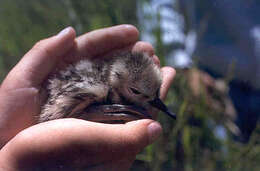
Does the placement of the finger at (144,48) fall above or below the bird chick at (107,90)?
above

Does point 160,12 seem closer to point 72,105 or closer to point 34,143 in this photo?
point 72,105

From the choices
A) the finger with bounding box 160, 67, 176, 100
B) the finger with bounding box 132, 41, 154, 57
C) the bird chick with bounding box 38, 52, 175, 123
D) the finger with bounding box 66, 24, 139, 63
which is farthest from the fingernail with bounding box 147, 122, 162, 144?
the finger with bounding box 66, 24, 139, 63

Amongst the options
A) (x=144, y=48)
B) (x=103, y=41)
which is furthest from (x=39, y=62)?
(x=144, y=48)

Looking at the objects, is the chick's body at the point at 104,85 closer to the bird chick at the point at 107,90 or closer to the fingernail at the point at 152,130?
the bird chick at the point at 107,90

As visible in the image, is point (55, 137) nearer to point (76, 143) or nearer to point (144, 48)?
point (76, 143)

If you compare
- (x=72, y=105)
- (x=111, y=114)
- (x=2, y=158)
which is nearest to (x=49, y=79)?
(x=72, y=105)

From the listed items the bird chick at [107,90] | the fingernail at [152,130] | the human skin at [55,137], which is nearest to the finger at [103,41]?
the bird chick at [107,90]
